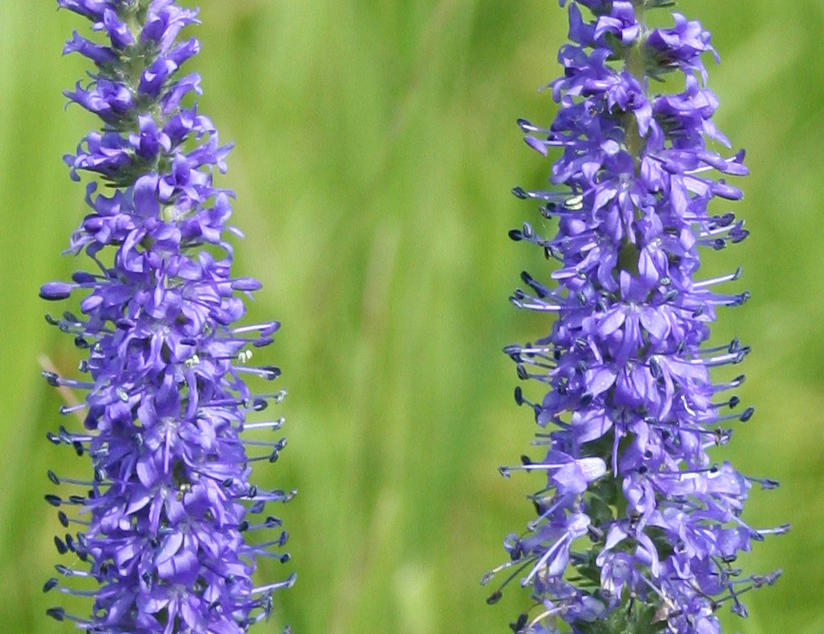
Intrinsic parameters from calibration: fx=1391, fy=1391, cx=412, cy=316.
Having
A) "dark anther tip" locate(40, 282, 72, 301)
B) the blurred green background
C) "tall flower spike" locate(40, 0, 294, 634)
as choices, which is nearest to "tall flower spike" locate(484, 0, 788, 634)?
"tall flower spike" locate(40, 0, 294, 634)

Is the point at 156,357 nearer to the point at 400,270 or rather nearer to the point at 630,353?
the point at 630,353

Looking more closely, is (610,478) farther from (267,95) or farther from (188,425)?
(267,95)

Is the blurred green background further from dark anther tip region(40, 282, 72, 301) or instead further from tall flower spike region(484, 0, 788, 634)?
tall flower spike region(484, 0, 788, 634)

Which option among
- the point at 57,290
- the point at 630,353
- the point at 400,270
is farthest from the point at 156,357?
the point at 400,270

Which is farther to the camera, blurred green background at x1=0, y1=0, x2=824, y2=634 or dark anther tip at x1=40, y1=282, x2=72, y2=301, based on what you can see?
blurred green background at x1=0, y1=0, x2=824, y2=634

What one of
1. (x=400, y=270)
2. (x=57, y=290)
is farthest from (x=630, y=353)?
(x=400, y=270)

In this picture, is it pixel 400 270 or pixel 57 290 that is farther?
pixel 400 270

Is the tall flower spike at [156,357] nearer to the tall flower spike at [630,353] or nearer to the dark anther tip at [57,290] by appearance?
the dark anther tip at [57,290]
